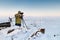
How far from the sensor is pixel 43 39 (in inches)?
301

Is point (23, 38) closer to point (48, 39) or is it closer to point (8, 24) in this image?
point (48, 39)

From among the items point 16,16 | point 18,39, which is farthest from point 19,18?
point 18,39

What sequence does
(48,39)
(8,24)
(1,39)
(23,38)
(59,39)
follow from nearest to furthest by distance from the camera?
(1,39) < (23,38) < (48,39) < (59,39) < (8,24)

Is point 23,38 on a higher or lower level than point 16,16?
lower

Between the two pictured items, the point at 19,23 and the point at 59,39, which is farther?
the point at 19,23

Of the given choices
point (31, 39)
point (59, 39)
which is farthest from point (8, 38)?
point (59, 39)

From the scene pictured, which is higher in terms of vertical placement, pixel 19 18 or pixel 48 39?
pixel 19 18

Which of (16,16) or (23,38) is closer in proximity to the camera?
(23,38)

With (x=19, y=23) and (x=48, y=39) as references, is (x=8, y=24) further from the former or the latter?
(x=48, y=39)

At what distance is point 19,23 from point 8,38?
187 inches

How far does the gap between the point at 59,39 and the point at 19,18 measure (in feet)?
12.1

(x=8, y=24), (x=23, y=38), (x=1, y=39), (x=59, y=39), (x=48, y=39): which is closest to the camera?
(x=1, y=39)

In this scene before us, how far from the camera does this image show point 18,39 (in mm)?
6949

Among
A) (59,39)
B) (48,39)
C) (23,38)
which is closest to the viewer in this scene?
(23,38)
